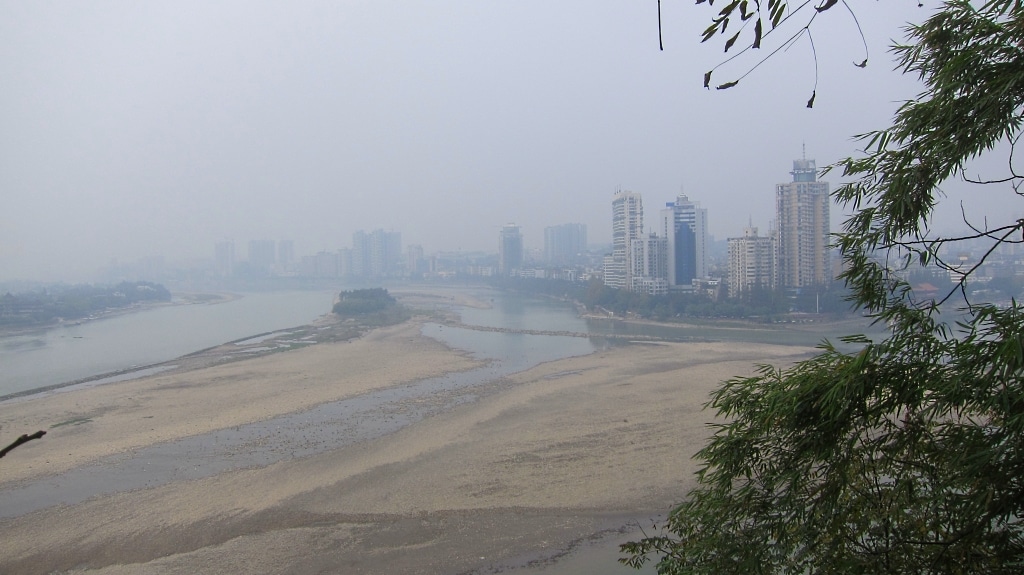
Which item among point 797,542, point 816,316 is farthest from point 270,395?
point 816,316

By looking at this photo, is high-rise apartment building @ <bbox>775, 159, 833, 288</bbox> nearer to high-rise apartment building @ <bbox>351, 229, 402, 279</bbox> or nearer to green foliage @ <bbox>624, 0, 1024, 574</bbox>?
green foliage @ <bbox>624, 0, 1024, 574</bbox>

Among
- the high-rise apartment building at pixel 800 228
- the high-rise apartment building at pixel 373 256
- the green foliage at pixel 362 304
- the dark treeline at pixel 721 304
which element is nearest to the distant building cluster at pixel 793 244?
the high-rise apartment building at pixel 800 228

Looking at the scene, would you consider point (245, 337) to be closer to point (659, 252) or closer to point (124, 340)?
point (124, 340)

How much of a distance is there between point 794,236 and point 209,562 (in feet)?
69.8

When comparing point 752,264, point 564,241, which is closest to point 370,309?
point 752,264

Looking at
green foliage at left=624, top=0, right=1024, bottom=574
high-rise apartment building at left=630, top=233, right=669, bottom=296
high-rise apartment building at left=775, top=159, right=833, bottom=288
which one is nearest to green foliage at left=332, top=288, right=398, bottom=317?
high-rise apartment building at left=630, top=233, right=669, bottom=296

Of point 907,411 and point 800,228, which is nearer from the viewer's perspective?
point 907,411

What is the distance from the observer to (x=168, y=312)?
2683cm

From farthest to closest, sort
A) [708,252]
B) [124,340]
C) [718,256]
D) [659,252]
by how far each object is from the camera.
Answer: [718,256] → [708,252] → [659,252] → [124,340]

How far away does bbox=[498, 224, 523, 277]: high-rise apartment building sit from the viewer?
48.0 metres

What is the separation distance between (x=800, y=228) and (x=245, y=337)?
17575 millimetres

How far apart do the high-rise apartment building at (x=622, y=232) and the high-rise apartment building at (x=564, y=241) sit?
2997 cm

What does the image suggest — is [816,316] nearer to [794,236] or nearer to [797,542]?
[794,236]

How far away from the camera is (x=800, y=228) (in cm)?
2203
